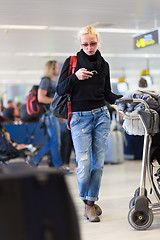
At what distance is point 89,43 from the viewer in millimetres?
3162

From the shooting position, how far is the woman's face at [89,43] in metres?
3.16

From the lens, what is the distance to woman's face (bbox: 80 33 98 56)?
10.4 feet

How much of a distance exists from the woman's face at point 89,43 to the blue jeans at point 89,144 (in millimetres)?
457

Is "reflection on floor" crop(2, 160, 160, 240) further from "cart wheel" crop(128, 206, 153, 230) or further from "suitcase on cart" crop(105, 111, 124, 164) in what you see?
"suitcase on cart" crop(105, 111, 124, 164)

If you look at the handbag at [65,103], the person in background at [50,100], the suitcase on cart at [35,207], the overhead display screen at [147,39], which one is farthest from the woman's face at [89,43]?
the overhead display screen at [147,39]

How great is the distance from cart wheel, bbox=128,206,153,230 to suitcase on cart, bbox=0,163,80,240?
2161 millimetres

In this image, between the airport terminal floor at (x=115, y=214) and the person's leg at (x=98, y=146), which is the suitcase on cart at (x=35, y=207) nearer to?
the airport terminal floor at (x=115, y=214)

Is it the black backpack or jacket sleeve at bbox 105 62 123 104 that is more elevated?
jacket sleeve at bbox 105 62 123 104

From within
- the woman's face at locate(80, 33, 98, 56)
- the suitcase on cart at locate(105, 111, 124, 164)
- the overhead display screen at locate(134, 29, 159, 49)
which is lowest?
the suitcase on cart at locate(105, 111, 124, 164)

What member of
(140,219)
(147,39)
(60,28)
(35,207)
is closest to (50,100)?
(140,219)

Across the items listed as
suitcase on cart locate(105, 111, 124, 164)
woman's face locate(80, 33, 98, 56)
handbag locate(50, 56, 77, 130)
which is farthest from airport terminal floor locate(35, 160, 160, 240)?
suitcase on cart locate(105, 111, 124, 164)

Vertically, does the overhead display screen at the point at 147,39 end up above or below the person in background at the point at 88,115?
above

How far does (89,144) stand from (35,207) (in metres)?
2.44

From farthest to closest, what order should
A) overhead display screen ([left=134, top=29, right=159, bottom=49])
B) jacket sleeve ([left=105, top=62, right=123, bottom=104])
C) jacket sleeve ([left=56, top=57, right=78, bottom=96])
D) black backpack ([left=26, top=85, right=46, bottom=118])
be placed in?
overhead display screen ([left=134, top=29, right=159, bottom=49]) < black backpack ([left=26, top=85, right=46, bottom=118]) < jacket sleeve ([left=105, top=62, right=123, bottom=104]) < jacket sleeve ([left=56, top=57, right=78, bottom=96])
